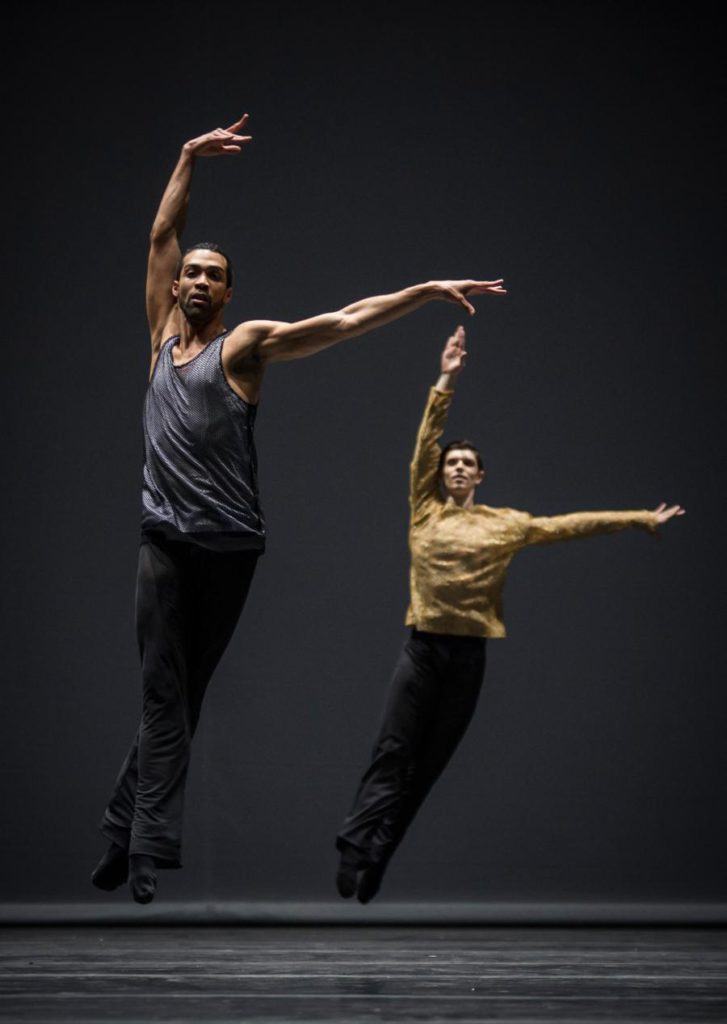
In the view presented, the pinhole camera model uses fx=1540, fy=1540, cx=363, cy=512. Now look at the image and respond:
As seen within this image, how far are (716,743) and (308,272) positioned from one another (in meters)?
2.30

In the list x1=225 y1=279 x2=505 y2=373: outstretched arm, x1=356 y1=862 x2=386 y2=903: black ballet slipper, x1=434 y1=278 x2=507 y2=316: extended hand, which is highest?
x1=434 y1=278 x2=507 y2=316: extended hand

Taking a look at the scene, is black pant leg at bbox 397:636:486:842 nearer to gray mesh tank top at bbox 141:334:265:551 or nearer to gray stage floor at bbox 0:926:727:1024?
gray stage floor at bbox 0:926:727:1024

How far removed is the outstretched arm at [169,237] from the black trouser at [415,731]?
1.71m

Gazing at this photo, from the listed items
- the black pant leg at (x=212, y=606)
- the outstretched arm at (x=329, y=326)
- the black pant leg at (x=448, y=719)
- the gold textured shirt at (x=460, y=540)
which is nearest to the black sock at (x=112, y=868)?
the black pant leg at (x=212, y=606)

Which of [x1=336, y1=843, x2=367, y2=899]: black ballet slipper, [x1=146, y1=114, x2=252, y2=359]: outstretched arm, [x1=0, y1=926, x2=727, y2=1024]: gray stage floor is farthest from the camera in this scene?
[x1=336, y1=843, x2=367, y2=899]: black ballet slipper

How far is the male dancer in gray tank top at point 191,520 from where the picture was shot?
3.33m

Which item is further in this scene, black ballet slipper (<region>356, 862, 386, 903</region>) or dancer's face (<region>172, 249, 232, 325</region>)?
black ballet slipper (<region>356, 862, 386, 903</region>)

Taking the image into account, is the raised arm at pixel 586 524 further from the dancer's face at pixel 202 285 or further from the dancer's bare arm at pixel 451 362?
the dancer's face at pixel 202 285

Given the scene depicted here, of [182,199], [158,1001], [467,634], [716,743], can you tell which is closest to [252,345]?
[182,199]

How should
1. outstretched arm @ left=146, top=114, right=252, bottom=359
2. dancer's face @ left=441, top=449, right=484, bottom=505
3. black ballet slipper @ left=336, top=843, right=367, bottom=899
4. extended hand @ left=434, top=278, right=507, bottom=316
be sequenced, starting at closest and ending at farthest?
extended hand @ left=434, top=278, right=507, bottom=316
outstretched arm @ left=146, top=114, right=252, bottom=359
black ballet slipper @ left=336, top=843, right=367, bottom=899
dancer's face @ left=441, top=449, right=484, bottom=505

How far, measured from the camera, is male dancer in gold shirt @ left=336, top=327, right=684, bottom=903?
4.84 meters

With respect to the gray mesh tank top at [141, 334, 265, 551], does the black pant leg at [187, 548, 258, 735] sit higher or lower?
lower

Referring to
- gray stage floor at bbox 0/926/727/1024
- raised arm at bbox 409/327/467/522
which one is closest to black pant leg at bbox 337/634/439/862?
gray stage floor at bbox 0/926/727/1024

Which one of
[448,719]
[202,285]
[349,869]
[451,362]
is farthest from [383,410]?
[202,285]
